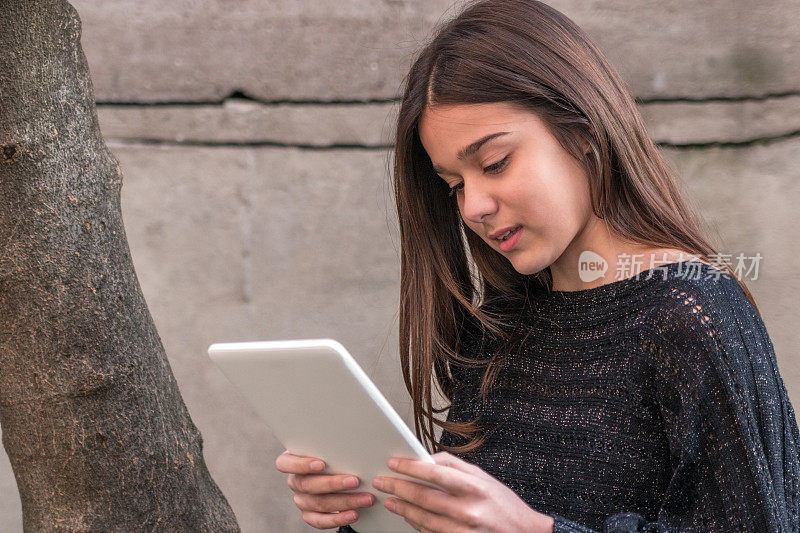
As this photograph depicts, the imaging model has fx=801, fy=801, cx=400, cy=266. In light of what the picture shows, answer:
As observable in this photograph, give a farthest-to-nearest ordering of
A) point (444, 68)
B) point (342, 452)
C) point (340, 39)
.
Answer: point (340, 39)
point (444, 68)
point (342, 452)

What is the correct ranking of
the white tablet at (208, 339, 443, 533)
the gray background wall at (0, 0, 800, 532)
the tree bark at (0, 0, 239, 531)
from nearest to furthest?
the white tablet at (208, 339, 443, 533) < the tree bark at (0, 0, 239, 531) < the gray background wall at (0, 0, 800, 532)

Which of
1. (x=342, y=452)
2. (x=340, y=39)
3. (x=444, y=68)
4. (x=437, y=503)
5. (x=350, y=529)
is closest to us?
(x=437, y=503)

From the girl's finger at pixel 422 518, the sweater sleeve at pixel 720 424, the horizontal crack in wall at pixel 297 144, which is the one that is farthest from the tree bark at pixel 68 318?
the horizontal crack in wall at pixel 297 144

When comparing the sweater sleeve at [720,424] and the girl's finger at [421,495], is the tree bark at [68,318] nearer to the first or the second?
the girl's finger at [421,495]

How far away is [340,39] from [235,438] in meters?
1.27

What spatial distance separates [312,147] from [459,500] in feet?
5.23

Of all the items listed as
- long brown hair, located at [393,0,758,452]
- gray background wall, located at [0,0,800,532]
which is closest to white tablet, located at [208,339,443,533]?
long brown hair, located at [393,0,758,452]

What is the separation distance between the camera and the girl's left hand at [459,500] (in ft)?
3.36

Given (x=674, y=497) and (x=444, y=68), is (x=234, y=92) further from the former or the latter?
(x=674, y=497)

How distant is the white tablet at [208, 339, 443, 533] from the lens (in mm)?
993

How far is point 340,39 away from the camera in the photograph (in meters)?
2.41

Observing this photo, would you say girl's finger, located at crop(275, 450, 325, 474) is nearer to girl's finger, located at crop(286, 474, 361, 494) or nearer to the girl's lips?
girl's finger, located at crop(286, 474, 361, 494)

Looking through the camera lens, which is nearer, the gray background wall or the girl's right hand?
the girl's right hand

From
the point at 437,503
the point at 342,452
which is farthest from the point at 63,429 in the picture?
the point at 437,503
